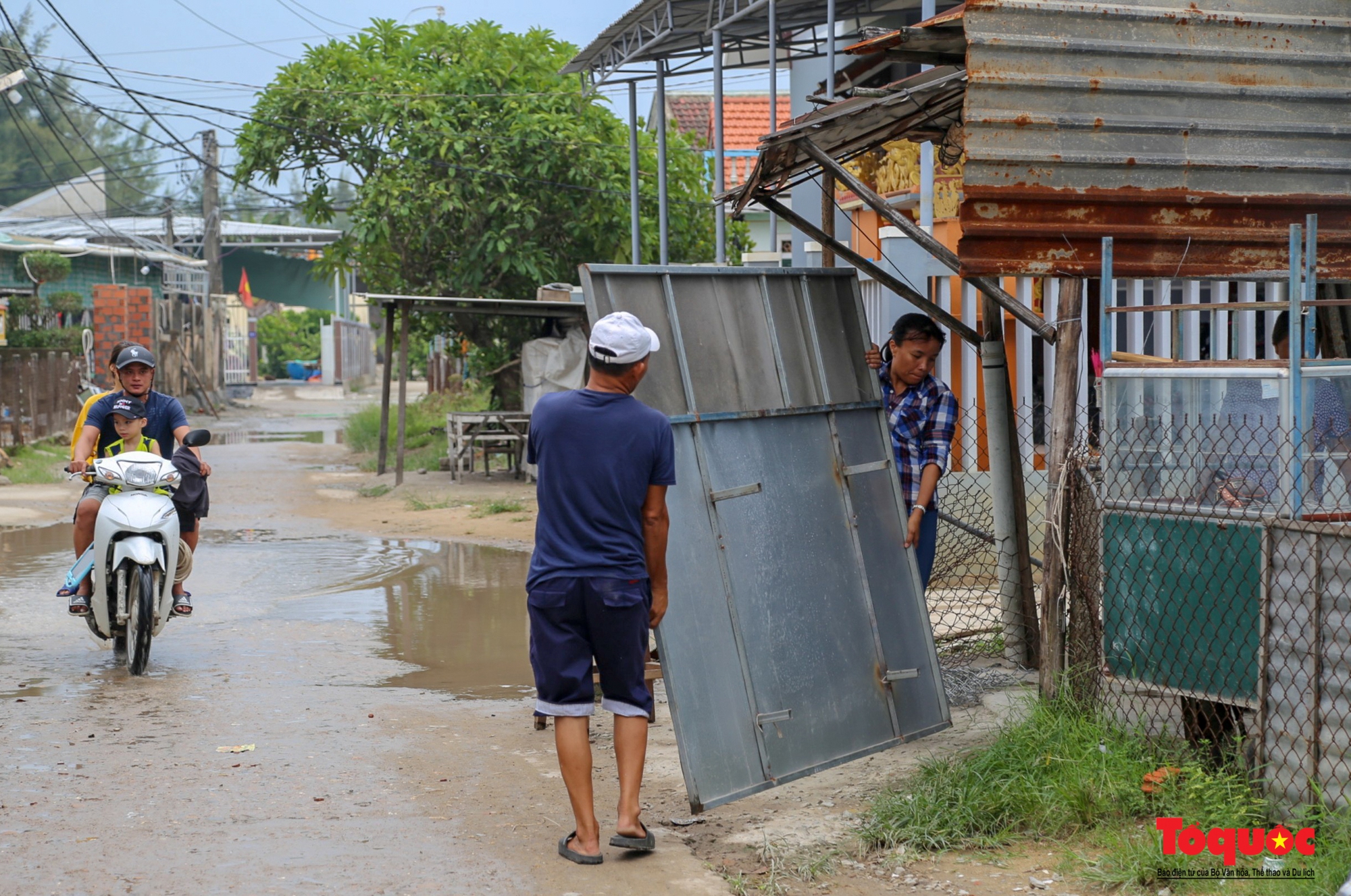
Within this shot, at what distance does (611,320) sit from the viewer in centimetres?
403

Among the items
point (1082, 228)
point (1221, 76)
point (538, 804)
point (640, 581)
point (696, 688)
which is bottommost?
point (538, 804)

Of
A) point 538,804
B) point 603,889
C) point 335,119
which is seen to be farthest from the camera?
point 335,119

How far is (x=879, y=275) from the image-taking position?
568 cm

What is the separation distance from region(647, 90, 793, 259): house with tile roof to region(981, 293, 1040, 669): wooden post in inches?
521

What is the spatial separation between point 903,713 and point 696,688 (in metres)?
1.12

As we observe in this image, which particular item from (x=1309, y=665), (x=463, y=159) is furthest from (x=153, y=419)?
(x=463, y=159)

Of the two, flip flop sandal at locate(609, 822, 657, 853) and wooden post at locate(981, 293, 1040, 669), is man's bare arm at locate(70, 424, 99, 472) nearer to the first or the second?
flip flop sandal at locate(609, 822, 657, 853)

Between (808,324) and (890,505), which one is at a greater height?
(808,324)

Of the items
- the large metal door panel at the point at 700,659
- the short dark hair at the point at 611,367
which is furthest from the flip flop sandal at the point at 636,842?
the short dark hair at the point at 611,367

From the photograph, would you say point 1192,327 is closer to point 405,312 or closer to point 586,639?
point 586,639

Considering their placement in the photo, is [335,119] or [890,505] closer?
[890,505]

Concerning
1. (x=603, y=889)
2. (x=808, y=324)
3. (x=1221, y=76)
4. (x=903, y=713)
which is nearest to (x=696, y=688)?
(x=603, y=889)

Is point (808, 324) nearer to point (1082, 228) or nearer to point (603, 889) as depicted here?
point (1082, 228)

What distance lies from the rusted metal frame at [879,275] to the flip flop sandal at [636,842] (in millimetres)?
2525
